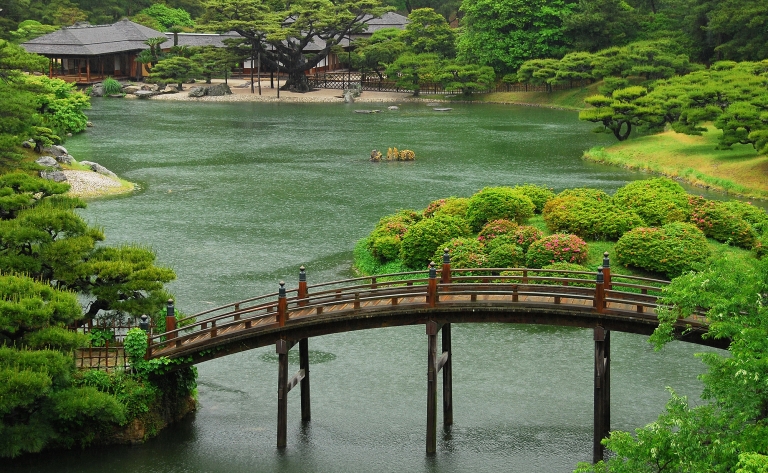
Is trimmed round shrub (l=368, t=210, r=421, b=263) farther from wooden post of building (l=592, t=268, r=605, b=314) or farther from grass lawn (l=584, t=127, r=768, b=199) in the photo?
grass lawn (l=584, t=127, r=768, b=199)

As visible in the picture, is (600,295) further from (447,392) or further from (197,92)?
(197,92)

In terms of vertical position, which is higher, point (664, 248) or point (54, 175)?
point (54, 175)

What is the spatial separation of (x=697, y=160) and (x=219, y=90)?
54.3 meters

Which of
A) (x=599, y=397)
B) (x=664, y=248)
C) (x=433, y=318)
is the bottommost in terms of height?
(x=599, y=397)

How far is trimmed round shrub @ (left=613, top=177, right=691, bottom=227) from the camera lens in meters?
38.5

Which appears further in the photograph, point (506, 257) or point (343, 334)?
point (506, 257)

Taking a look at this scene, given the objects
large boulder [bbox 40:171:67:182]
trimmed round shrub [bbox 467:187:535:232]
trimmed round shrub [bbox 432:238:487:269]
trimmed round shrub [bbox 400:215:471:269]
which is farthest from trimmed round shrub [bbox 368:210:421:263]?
large boulder [bbox 40:171:67:182]

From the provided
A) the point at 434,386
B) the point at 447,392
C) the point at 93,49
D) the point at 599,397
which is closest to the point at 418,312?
the point at 434,386

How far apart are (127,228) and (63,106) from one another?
23.1m

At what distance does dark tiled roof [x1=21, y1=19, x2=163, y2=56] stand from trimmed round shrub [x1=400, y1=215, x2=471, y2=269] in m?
71.6

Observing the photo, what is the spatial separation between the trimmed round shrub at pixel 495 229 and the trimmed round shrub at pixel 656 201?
4803mm

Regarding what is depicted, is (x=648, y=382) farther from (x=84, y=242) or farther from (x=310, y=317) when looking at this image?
(x=84, y=242)

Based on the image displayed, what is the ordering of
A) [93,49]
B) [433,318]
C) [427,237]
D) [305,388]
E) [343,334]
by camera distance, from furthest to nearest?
[93,49], [427,237], [343,334], [305,388], [433,318]

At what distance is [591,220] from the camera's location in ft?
126
